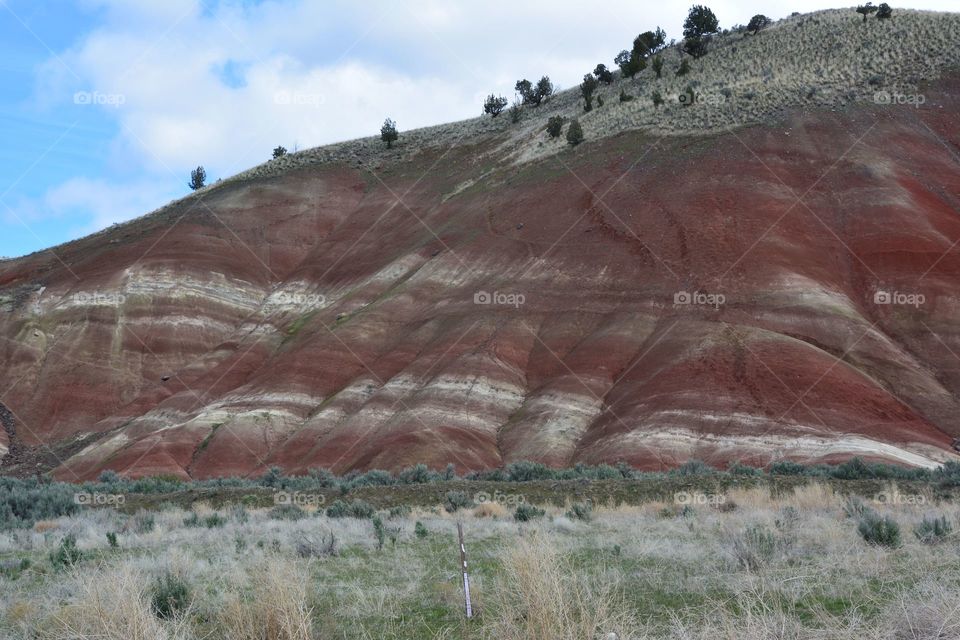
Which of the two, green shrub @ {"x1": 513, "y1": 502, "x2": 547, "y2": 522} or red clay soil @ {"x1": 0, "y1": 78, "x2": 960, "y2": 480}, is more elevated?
red clay soil @ {"x1": 0, "y1": 78, "x2": 960, "y2": 480}

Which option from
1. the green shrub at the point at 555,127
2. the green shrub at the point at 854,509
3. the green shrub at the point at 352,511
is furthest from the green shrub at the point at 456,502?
the green shrub at the point at 555,127

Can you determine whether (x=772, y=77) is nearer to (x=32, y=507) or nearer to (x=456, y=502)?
(x=456, y=502)

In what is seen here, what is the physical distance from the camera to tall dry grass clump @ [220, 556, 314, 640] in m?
8.23

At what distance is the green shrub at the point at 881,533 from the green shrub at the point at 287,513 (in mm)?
11511

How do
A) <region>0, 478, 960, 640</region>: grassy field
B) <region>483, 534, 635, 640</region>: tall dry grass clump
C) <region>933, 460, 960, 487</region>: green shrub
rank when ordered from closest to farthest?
1. <region>483, 534, 635, 640</region>: tall dry grass clump
2. <region>0, 478, 960, 640</region>: grassy field
3. <region>933, 460, 960, 487</region>: green shrub

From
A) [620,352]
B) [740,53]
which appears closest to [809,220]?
[620,352]

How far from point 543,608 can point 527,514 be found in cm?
1113

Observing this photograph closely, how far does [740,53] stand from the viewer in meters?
82.2

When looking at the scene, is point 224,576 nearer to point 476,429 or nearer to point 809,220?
point 476,429

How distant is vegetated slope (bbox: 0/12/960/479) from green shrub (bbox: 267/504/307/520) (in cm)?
2103

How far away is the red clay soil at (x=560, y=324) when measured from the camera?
142 ft

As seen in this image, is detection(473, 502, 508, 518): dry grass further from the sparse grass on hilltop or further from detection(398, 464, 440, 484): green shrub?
the sparse grass on hilltop

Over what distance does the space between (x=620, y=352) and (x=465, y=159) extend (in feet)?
142

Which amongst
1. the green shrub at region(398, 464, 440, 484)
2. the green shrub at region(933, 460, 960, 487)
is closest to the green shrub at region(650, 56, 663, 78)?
the green shrub at region(398, 464, 440, 484)
